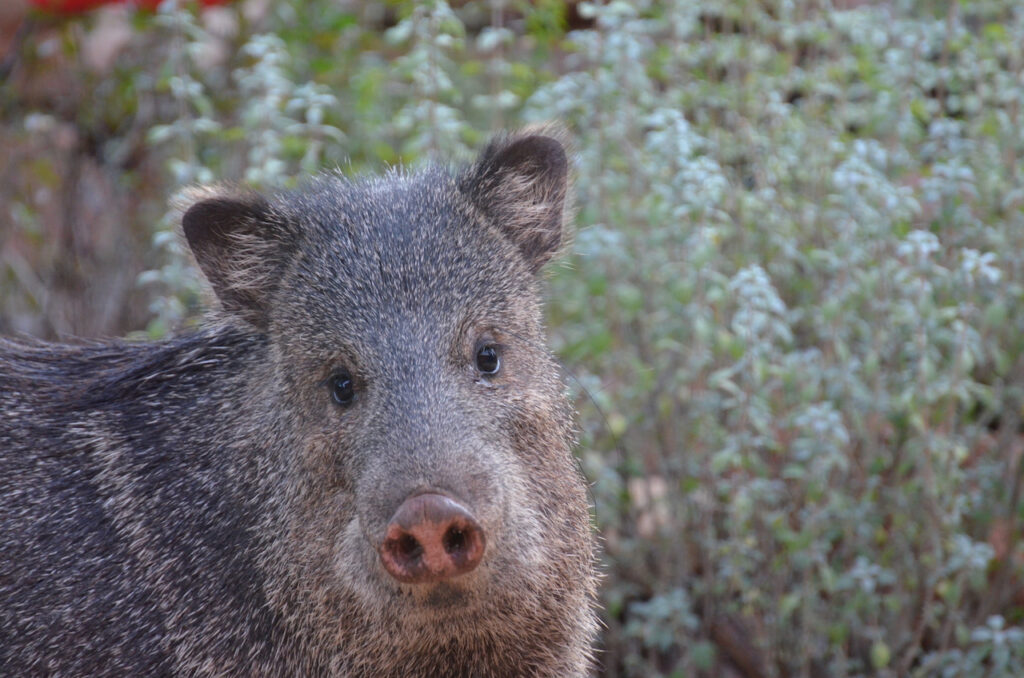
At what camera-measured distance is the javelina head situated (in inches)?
108

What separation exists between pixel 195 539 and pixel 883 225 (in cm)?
251

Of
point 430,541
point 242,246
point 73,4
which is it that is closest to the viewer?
point 430,541

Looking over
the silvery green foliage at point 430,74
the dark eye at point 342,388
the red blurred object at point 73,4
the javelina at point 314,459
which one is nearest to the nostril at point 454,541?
the javelina at point 314,459

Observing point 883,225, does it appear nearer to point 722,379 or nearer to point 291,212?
point 722,379

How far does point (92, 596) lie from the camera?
3068 millimetres

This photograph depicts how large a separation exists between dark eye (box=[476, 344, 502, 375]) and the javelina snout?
0.58m

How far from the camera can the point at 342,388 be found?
117 inches

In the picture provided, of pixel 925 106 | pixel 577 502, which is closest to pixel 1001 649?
pixel 577 502

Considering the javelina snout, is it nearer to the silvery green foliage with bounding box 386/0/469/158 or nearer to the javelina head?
the javelina head

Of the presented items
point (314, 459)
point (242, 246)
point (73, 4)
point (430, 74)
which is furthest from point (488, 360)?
point (73, 4)

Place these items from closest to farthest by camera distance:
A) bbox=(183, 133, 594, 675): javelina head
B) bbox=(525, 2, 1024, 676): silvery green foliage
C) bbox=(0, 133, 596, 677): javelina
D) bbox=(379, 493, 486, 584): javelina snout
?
bbox=(379, 493, 486, 584): javelina snout < bbox=(183, 133, 594, 675): javelina head < bbox=(0, 133, 596, 677): javelina < bbox=(525, 2, 1024, 676): silvery green foliage

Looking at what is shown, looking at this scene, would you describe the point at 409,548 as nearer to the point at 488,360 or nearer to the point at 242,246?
the point at 488,360

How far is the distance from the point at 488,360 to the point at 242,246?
0.77m

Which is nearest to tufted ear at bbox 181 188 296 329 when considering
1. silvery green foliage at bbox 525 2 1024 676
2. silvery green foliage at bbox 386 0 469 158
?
silvery green foliage at bbox 386 0 469 158
